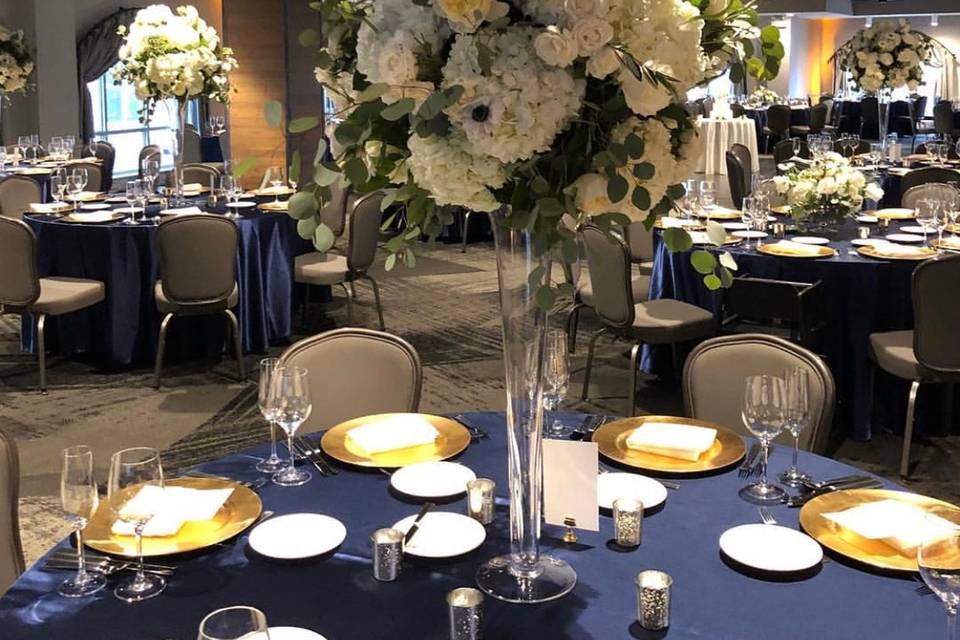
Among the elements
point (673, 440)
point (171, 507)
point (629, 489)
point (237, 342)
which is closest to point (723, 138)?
point (237, 342)

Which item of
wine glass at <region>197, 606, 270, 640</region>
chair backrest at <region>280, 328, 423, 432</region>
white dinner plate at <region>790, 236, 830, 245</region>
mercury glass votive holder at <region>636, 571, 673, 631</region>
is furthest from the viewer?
white dinner plate at <region>790, 236, 830, 245</region>

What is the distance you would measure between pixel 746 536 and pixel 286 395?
0.97m

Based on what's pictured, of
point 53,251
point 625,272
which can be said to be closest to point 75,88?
point 53,251

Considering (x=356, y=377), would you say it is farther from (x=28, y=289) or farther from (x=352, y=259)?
(x=352, y=259)

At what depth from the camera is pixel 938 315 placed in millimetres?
4328

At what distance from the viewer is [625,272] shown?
4973mm

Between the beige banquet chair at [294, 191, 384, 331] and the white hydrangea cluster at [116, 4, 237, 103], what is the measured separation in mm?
1216

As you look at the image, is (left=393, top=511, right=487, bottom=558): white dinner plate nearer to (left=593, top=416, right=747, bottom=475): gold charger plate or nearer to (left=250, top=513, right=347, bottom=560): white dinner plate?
(left=250, top=513, right=347, bottom=560): white dinner plate

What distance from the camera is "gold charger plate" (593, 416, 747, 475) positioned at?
92.5 inches

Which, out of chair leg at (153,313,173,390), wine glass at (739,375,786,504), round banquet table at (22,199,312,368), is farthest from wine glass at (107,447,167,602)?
round banquet table at (22,199,312,368)

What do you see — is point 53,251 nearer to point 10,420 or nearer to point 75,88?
point 10,420

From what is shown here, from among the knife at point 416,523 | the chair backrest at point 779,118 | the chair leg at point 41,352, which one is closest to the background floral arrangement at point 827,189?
the chair leg at point 41,352

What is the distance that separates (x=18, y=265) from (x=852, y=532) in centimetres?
472

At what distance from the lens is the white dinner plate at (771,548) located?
1926mm
